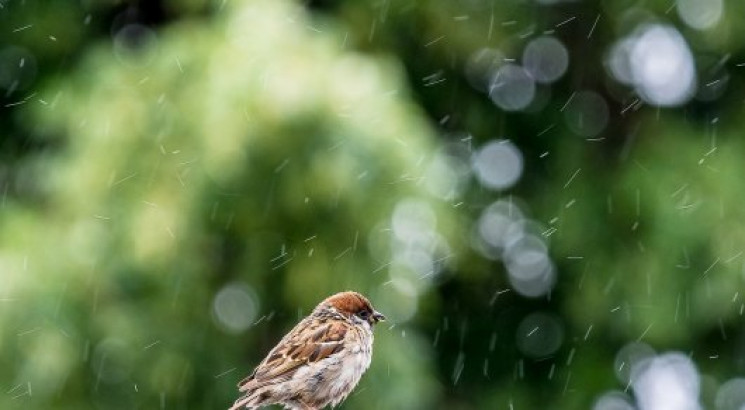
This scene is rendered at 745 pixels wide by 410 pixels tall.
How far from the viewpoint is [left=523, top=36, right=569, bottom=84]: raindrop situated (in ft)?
29.7

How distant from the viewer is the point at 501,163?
8.95 meters

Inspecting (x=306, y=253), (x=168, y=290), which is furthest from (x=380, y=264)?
(x=168, y=290)

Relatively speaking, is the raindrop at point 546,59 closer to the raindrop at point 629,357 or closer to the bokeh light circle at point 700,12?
the bokeh light circle at point 700,12

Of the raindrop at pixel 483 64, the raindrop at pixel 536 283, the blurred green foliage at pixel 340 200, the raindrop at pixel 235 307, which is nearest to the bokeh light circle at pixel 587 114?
the blurred green foliage at pixel 340 200

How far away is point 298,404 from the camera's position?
4316mm

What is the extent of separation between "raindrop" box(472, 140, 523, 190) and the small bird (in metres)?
4.38

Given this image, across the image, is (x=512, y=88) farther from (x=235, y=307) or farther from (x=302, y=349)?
(x=302, y=349)

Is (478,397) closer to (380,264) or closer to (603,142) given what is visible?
(603,142)

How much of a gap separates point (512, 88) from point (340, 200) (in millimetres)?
2820

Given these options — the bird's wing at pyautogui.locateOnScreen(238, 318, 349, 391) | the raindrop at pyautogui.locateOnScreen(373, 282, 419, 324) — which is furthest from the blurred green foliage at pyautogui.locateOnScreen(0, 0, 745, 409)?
the bird's wing at pyautogui.locateOnScreen(238, 318, 349, 391)

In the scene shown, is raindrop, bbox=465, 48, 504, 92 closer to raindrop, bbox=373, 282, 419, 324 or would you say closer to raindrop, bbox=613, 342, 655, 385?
raindrop, bbox=613, 342, 655, 385

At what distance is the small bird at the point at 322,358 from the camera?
4168 millimetres

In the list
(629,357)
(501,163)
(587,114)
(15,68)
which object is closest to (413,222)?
(501,163)

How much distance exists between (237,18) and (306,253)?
0.94 meters
